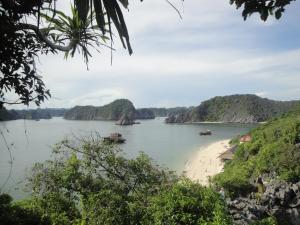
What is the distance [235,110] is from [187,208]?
557ft

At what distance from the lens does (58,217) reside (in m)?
13.7

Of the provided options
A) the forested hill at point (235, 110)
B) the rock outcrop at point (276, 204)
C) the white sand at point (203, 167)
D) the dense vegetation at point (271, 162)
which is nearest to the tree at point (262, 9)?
the rock outcrop at point (276, 204)

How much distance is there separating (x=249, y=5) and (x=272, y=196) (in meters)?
20.0

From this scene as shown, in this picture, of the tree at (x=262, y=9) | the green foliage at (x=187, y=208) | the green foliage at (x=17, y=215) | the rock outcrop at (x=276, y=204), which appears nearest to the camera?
the tree at (x=262, y=9)

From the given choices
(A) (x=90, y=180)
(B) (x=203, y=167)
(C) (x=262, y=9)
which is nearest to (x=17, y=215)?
(A) (x=90, y=180)

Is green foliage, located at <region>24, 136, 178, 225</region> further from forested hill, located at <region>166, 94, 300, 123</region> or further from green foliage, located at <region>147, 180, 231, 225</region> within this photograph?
forested hill, located at <region>166, 94, 300, 123</region>

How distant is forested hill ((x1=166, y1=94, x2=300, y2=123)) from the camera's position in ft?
564

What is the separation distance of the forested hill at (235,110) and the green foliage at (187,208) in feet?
520

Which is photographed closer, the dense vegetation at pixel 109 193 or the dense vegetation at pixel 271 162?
the dense vegetation at pixel 109 193

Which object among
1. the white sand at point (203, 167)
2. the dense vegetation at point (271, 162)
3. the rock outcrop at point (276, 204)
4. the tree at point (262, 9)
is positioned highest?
the tree at point (262, 9)

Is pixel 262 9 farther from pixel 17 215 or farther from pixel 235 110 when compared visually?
pixel 235 110

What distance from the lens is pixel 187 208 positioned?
37.7 feet

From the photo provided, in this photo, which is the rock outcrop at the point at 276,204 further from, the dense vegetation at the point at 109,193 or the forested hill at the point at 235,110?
the forested hill at the point at 235,110

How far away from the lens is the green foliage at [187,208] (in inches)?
430
